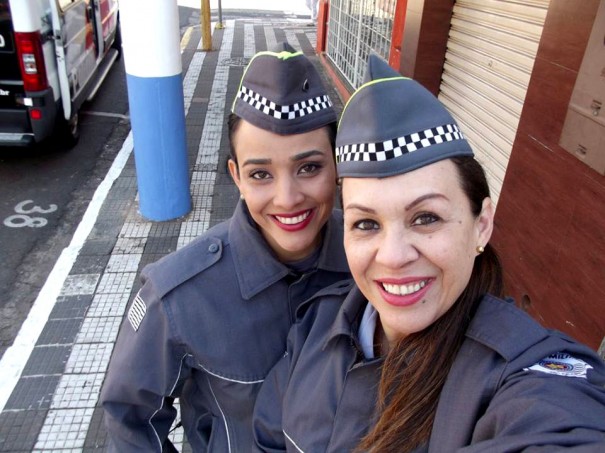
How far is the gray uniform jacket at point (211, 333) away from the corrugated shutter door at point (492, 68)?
244cm

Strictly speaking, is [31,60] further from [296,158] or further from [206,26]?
[206,26]

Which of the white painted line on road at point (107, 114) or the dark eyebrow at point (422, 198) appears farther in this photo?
the white painted line on road at point (107, 114)

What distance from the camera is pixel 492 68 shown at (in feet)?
13.3

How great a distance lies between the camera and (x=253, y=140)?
1621 millimetres

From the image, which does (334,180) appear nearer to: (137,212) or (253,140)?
(253,140)

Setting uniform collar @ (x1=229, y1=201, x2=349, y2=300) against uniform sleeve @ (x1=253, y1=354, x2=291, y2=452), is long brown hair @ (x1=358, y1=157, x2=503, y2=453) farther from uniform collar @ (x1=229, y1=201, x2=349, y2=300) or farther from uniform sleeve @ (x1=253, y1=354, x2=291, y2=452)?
uniform collar @ (x1=229, y1=201, x2=349, y2=300)

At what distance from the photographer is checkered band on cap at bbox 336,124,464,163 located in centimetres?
117

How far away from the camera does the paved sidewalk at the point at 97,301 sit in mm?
2969

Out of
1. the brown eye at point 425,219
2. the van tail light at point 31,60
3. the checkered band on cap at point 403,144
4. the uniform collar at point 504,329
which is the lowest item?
the van tail light at point 31,60

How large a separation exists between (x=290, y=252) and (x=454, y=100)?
3585mm

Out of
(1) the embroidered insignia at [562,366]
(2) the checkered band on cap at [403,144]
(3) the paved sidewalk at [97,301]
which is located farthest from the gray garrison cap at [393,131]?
(3) the paved sidewalk at [97,301]

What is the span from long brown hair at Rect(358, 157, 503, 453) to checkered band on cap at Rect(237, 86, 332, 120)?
1.88 feet

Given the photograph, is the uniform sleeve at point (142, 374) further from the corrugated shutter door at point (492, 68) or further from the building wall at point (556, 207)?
the corrugated shutter door at point (492, 68)

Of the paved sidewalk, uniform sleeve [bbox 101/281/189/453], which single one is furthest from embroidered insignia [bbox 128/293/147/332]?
the paved sidewalk
